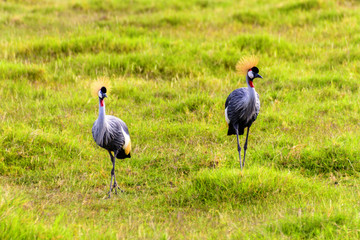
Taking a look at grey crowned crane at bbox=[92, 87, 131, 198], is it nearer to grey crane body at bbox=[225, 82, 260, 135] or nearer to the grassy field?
the grassy field

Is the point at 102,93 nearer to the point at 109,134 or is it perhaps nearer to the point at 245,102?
the point at 109,134

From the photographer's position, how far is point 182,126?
285 inches

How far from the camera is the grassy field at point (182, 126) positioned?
4590 mm

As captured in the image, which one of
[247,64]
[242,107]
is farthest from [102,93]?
[247,64]

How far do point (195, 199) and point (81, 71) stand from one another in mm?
5166

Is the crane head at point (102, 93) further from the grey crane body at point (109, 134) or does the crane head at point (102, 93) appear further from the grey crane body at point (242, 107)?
the grey crane body at point (242, 107)

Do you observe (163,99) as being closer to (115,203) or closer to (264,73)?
(264,73)

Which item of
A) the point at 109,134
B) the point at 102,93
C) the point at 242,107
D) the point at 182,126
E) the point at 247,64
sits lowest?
the point at 182,126

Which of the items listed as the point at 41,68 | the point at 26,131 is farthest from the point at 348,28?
the point at 26,131

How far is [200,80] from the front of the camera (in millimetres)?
8992

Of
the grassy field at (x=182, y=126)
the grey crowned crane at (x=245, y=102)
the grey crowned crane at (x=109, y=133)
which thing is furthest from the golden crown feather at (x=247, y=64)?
the grey crowned crane at (x=109, y=133)

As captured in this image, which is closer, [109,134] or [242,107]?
[109,134]

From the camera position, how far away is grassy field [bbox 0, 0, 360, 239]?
15.1 ft

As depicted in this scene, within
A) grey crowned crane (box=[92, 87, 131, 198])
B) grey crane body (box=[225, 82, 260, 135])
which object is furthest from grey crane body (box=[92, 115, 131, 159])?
grey crane body (box=[225, 82, 260, 135])
